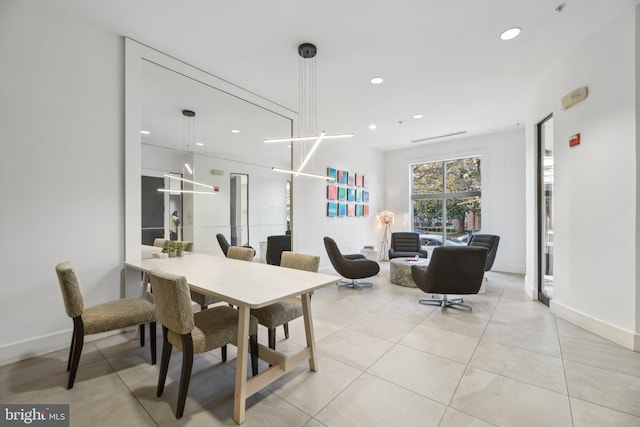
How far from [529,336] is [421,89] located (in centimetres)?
332

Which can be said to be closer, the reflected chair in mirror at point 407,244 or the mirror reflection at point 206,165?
the mirror reflection at point 206,165

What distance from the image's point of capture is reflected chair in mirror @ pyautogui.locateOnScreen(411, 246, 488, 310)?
330 cm

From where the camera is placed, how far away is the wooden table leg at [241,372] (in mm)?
1639

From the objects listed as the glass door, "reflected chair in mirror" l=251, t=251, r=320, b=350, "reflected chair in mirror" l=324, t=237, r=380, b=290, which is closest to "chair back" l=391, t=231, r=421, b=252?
"reflected chair in mirror" l=324, t=237, r=380, b=290

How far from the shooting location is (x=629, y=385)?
1957 millimetres

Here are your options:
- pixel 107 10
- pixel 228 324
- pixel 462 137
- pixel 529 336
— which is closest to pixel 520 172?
pixel 462 137

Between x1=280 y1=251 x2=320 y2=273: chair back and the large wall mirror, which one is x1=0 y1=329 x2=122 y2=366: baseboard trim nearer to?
the large wall mirror

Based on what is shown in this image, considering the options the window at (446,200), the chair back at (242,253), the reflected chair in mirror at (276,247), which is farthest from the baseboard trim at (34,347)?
the window at (446,200)

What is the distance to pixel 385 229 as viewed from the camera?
7.59 metres

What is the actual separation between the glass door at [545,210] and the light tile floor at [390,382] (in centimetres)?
93

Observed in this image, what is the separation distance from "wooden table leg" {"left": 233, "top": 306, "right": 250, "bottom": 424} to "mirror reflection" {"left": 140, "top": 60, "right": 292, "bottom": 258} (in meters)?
2.05

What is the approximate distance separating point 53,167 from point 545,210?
578cm

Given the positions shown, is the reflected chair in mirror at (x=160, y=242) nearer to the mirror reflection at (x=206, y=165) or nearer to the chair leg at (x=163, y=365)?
the mirror reflection at (x=206, y=165)

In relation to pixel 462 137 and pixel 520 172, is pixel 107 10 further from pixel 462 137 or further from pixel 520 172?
pixel 520 172
